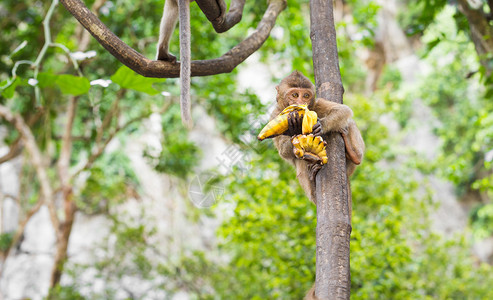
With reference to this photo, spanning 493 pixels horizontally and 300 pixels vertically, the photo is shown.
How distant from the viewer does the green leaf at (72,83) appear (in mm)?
2543

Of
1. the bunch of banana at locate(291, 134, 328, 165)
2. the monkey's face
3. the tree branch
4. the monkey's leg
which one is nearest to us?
the bunch of banana at locate(291, 134, 328, 165)

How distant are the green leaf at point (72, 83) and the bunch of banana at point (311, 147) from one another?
1.37m

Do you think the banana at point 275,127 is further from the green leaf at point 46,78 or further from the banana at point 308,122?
the green leaf at point 46,78

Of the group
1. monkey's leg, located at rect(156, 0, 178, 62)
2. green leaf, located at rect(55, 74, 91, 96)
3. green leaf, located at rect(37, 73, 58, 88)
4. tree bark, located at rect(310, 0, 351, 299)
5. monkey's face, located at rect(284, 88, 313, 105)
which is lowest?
tree bark, located at rect(310, 0, 351, 299)

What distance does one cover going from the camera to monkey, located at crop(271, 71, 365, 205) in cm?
193

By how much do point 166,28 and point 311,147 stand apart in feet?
4.36

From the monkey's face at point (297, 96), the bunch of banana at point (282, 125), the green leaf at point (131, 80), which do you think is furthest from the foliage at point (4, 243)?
the bunch of banana at point (282, 125)

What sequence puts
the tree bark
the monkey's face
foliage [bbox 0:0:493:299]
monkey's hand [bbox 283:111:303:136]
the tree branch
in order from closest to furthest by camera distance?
1. the tree bark
2. monkey's hand [bbox 283:111:303:136]
3. the tree branch
4. the monkey's face
5. foliage [bbox 0:0:493:299]

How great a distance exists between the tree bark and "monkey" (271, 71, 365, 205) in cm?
8

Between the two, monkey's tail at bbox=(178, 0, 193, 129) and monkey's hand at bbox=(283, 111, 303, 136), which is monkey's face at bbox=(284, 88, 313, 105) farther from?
monkey's tail at bbox=(178, 0, 193, 129)

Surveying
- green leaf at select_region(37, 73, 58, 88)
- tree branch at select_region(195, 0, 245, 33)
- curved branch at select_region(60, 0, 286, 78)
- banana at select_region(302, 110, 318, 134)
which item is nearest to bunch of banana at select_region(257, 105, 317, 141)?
banana at select_region(302, 110, 318, 134)

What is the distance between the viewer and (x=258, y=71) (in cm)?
1317

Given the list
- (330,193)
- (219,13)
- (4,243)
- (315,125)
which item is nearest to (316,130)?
(315,125)

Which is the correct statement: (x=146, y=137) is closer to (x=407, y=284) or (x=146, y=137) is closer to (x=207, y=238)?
(x=207, y=238)
